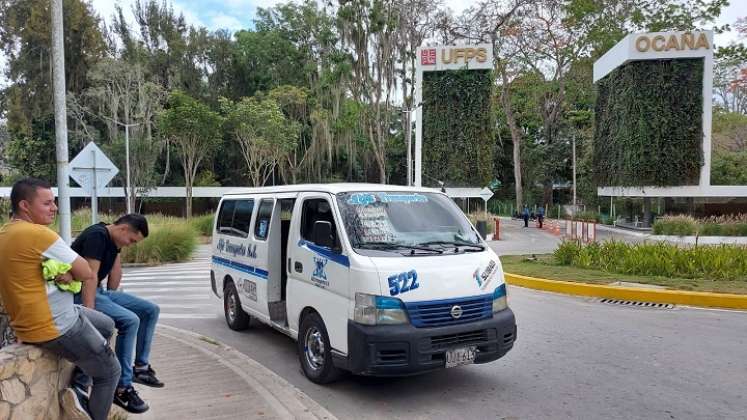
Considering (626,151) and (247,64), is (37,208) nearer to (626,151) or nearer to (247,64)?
(626,151)

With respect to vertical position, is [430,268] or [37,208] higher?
[37,208]

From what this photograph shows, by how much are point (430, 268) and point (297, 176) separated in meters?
41.5

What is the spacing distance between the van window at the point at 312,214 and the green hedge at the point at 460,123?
33020 millimetres

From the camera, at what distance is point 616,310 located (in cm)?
934

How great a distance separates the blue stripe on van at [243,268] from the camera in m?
7.00

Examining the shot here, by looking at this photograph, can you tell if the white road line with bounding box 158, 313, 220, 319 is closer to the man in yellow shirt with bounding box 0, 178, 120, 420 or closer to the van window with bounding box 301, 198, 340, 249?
the van window with bounding box 301, 198, 340, 249

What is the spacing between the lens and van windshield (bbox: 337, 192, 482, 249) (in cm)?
555

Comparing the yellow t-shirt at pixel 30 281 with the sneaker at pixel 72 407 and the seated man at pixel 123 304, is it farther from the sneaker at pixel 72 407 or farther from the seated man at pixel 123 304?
the seated man at pixel 123 304

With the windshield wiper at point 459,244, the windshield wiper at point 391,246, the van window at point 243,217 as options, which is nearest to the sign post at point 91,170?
the van window at point 243,217

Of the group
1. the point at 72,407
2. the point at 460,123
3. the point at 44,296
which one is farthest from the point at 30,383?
the point at 460,123

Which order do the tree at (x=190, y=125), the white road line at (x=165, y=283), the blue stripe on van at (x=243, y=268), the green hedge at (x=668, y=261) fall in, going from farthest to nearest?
1. the tree at (x=190, y=125)
2. the white road line at (x=165, y=283)
3. the green hedge at (x=668, y=261)
4. the blue stripe on van at (x=243, y=268)

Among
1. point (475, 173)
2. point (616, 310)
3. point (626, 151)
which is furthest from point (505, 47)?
point (616, 310)

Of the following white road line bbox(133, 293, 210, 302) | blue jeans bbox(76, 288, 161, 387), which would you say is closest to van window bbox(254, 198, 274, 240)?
blue jeans bbox(76, 288, 161, 387)

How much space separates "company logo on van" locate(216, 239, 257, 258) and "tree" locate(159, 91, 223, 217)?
2655 cm
